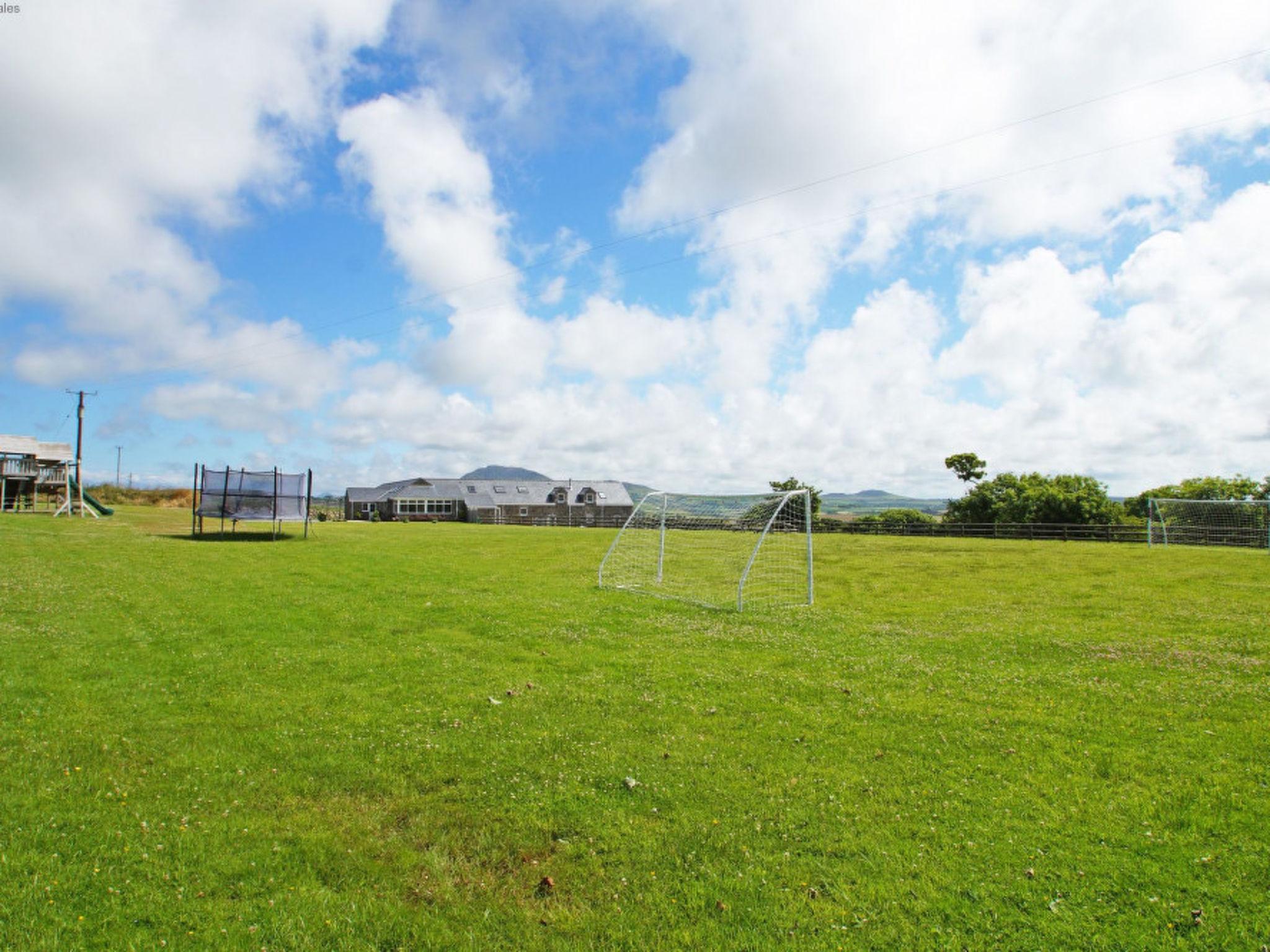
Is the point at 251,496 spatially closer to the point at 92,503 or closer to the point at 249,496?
the point at 249,496

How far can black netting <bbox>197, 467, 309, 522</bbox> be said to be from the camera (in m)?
30.9

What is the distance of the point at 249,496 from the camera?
3123 cm

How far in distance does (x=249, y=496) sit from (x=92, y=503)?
27.9 m

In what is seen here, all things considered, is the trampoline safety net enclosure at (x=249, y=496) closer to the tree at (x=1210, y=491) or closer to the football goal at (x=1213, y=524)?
the football goal at (x=1213, y=524)

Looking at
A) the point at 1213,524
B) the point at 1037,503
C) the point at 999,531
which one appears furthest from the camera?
the point at 1037,503

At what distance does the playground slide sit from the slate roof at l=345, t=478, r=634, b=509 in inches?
1434

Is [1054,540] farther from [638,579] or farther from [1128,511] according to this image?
[638,579]

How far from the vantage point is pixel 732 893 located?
4422 millimetres

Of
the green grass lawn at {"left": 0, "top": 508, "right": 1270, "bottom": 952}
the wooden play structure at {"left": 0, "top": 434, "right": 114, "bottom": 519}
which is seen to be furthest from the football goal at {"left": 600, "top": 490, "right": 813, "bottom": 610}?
the wooden play structure at {"left": 0, "top": 434, "right": 114, "bottom": 519}

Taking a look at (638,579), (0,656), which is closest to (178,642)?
(0,656)

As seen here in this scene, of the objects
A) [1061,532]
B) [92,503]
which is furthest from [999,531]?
[92,503]

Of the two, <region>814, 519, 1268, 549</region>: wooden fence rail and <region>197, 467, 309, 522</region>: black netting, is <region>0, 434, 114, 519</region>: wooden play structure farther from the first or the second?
<region>814, 519, 1268, 549</region>: wooden fence rail

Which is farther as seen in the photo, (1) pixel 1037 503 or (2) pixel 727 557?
(1) pixel 1037 503

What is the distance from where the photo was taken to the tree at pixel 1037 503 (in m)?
55.5
